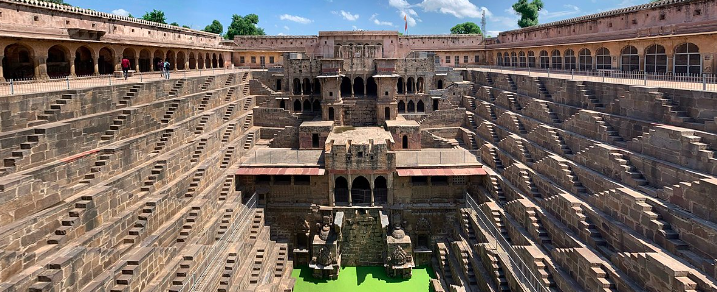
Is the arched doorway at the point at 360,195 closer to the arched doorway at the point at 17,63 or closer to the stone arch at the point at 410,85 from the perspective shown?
the stone arch at the point at 410,85

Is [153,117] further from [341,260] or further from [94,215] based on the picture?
[341,260]

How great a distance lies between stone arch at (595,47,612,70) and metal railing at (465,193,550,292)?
15.2 meters

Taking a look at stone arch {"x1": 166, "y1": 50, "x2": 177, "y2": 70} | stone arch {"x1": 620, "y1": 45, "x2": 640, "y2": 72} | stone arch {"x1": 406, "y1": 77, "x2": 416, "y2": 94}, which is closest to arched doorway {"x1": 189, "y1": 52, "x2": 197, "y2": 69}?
stone arch {"x1": 166, "y1": 50, "x2": 177, "y2": 70}

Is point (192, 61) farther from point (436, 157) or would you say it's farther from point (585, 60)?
point (585, 60)

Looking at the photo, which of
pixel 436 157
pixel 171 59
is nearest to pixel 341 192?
pixel 436 157

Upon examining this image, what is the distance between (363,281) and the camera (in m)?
25.1

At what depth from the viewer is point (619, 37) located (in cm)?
2955

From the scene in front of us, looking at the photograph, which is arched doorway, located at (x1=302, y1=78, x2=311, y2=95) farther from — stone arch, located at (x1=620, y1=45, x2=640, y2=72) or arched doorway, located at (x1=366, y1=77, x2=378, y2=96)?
stone arch, located at (x1=620, y1=45, x2=640, y2=72)

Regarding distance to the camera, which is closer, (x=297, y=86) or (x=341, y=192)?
(x=341, y=192)

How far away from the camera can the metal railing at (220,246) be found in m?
18.2

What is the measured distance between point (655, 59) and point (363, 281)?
21.1 metres

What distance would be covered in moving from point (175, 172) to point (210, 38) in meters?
30.0

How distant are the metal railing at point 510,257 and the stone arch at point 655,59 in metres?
13.4

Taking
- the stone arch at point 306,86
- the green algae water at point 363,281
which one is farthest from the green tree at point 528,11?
the green algae water at point 363,281
